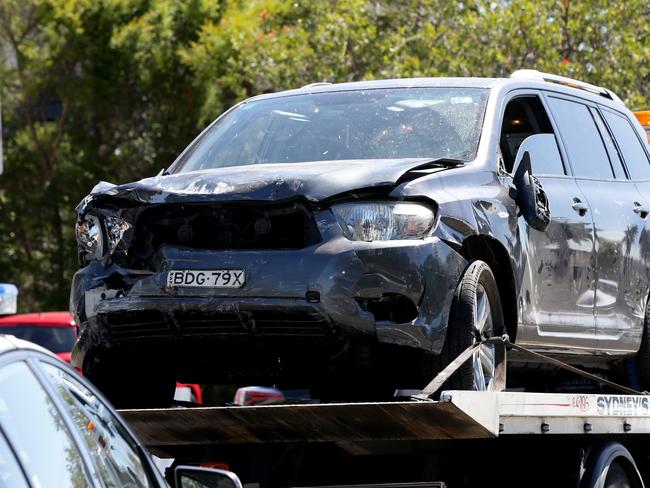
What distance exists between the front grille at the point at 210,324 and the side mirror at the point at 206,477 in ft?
7.34

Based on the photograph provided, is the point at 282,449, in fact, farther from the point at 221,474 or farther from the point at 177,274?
the point at 221,474

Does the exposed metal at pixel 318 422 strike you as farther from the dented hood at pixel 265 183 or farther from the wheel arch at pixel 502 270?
the wheel arch at pixel 502 270

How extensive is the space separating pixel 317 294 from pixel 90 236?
117cm

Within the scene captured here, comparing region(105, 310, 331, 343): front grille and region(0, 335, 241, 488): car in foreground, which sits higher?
region(0, 335, 241, 488): car in foreground

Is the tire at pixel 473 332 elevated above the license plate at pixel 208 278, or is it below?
below

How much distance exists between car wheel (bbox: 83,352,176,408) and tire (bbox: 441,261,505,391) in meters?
1.37

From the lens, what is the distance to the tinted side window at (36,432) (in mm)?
2898

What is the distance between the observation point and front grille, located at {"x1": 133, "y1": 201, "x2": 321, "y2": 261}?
6.22m

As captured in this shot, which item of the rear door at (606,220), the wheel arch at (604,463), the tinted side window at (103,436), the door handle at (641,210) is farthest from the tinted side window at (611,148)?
the tinted side window at (103,436)

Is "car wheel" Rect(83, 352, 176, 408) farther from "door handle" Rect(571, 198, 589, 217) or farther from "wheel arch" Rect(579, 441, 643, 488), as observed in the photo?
"door handle" Rect(571, 198, 589, 217)

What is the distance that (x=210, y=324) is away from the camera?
20.7 ft

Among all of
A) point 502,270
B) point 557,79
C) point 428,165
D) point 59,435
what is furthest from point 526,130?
point 59,435

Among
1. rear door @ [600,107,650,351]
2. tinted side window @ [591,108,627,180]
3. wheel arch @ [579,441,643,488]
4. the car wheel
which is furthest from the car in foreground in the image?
tinted side window @ [591,108,627,180]

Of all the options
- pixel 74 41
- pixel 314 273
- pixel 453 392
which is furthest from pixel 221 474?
pixel 74 41
